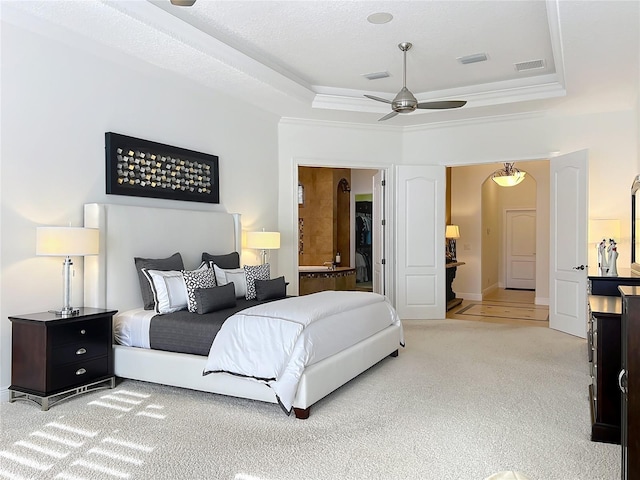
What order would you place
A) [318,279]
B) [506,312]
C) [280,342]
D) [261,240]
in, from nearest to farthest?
[280,342], [261,240], [506,312], [318,279]

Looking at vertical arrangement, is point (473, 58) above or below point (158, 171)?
above

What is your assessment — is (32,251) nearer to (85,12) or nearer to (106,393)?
(106,393)

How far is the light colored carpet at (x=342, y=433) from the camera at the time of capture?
2.60 meters

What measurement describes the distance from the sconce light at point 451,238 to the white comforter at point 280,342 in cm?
567

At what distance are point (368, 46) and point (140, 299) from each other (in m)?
3.20

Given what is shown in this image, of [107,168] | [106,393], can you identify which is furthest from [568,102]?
[106,393]

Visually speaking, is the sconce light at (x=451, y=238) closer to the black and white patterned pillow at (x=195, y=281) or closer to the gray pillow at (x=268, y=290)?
the gray pillow at (x=268, y=290)

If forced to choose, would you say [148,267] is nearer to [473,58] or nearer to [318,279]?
[473,58]

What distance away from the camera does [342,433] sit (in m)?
3.08

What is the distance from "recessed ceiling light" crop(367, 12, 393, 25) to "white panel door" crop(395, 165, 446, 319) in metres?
3.22

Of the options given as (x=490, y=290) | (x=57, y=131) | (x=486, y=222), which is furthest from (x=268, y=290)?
(x=490, y=290)

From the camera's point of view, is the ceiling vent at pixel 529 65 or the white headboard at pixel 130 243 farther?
the ceiling vent at pixel 529 65

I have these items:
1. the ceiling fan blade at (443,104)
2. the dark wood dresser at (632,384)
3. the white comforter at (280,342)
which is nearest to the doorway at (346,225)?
the ceiling fan blade at (443,104)

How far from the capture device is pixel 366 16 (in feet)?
13.6
